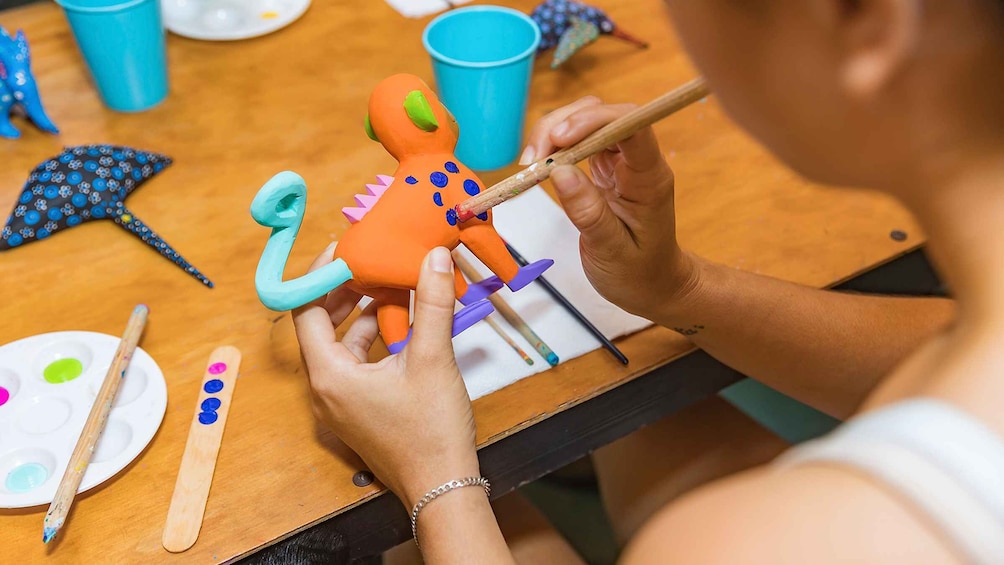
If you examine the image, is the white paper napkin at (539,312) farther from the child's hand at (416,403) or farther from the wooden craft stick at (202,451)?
A: the wooden craft stick at (202,451)

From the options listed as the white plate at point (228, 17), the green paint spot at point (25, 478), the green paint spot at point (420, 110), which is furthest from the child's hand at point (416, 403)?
the white plate at point (228, 17)

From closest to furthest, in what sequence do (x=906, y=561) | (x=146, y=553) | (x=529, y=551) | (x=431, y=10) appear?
(x=906, y=561)
(x=146, y=553)
(x=529, y=551)
(x=431, y=10)

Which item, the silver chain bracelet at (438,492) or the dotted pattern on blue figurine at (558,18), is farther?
the dotted pattern on blue figurine at (558,18)

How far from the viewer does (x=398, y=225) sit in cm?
69

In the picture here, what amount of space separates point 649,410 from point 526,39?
47 cm

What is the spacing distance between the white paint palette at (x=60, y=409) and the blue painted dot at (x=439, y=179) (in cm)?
31

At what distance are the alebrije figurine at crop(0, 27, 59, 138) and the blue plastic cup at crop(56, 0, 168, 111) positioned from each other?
0.07m

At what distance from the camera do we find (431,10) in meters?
1.24

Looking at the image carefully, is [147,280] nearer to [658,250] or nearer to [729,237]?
[658,250]

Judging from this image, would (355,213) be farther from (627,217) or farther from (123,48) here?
(123,48)

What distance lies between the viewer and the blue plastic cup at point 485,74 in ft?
3.01

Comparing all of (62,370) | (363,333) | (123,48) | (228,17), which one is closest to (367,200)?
(363,333)

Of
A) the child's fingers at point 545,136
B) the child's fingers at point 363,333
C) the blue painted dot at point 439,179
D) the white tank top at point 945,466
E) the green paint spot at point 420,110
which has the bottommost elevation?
the child's fingers at point 363,333

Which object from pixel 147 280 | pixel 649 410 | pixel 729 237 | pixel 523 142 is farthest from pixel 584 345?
pixel 147 280
